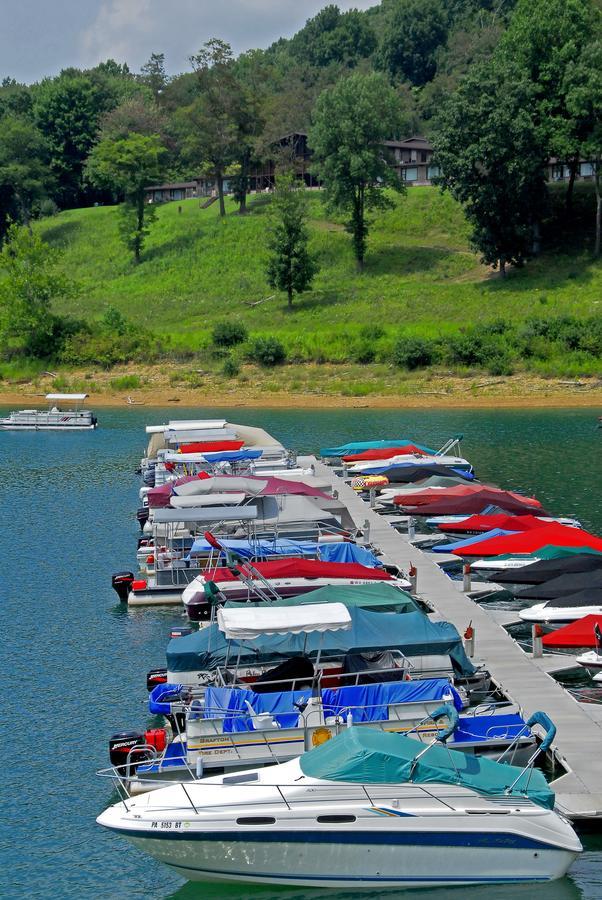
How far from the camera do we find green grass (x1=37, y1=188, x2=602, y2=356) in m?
110

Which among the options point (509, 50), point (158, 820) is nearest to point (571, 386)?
point (509, 50)

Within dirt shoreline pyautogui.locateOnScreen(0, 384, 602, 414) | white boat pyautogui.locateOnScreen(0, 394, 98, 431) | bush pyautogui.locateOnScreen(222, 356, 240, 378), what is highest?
bush pyautogui.locateOnScreen(222, 356, 240, 378)

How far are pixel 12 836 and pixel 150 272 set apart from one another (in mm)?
117533

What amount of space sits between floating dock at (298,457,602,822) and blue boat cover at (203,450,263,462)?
14.5 meters

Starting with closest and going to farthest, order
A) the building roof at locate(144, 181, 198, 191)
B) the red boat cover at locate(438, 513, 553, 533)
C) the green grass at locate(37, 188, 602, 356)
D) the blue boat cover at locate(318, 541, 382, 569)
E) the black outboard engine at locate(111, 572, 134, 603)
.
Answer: the blue boat cover at locate(318, 541, 382, 569) → the black outboard engine at locate(111, 572, 134, 603) → the red boat cover at locate(438, 513, 553, 533) → the green grass at locate(37, 188, 602, 356) → the building roof at locate(144, 181, 198, 191)

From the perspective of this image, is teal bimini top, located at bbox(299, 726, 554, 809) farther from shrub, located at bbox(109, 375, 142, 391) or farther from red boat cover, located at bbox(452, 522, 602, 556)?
shrub, located at bbox(109, 375, 142, 391)

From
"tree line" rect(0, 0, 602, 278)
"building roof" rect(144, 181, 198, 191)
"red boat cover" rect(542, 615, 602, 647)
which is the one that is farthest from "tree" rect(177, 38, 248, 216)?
"red boat cover" rect(542, 615, 602, 647)

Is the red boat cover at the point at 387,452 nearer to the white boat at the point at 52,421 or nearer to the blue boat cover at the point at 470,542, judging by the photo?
the blue boat cover at the point at 470,542

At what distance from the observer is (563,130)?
112 meters

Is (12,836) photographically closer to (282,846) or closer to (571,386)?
(282,846)

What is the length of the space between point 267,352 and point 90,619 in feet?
226

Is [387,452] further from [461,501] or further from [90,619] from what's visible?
[90,619]

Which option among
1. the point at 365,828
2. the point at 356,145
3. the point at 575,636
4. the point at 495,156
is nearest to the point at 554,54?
the point at 495,156

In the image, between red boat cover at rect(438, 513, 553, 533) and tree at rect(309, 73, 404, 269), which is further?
tree at rect(309, 73, 404, 269)
